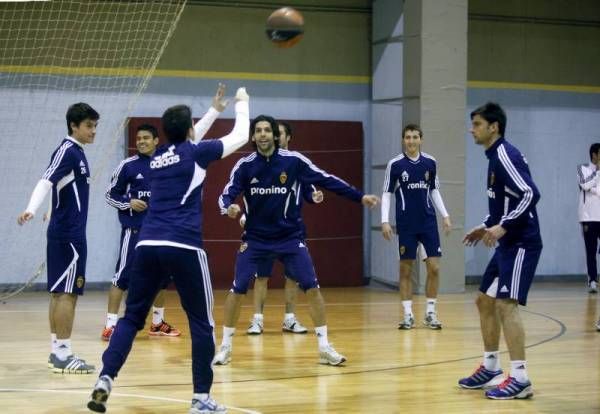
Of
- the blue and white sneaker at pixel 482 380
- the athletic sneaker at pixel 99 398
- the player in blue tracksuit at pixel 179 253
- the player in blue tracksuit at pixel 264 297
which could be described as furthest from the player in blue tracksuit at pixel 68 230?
the blue and white sneaker at pixel 482 380

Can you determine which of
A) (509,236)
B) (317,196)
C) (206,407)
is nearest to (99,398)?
(206,407)

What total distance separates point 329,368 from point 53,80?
338 inches

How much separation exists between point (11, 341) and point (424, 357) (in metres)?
4.36

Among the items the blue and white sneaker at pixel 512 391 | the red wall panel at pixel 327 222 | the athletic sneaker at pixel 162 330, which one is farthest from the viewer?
the red wall panel at pixel 327 222

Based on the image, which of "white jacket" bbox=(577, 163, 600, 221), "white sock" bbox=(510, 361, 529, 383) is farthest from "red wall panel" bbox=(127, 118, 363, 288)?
"white sock" bbox=(510, 361, 529, 383)

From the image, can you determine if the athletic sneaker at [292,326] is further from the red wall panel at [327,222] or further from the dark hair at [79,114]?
the red wall panel at [327,222]

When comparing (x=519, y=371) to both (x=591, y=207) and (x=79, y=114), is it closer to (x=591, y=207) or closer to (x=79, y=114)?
(x=79, y=114)

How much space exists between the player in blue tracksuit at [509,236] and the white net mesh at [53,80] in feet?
28.3

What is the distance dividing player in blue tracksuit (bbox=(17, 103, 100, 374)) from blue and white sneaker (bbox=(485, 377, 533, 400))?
134 inches

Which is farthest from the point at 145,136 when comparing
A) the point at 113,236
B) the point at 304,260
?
the point at 113,236

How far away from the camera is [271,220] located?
9172 mm

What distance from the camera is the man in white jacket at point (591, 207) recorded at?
55.2 feet

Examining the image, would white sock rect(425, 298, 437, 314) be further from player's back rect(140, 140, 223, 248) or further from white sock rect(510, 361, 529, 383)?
player's back rect(140, 140, 223, 248)

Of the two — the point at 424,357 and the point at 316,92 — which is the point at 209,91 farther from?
the point at 424,357
